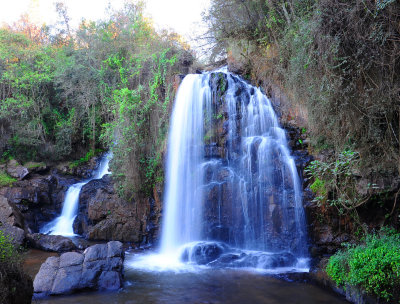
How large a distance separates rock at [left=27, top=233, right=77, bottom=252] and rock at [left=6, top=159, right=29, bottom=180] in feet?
16.6

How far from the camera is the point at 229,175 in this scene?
1010cm

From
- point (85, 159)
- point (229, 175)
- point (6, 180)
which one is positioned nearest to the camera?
point (229, 175)

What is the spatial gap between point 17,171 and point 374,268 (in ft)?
50.5

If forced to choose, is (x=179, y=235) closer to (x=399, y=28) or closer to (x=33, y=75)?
(x=399, y=28)

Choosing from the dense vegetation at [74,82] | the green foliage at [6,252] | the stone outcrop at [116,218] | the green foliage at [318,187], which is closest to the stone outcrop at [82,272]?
the green foliage at [6,252]

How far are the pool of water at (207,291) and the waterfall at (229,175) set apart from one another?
1.82m

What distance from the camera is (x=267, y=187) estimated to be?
9.55 metres

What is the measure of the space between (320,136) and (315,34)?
3410mm

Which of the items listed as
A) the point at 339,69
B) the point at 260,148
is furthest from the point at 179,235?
the point at 339,69

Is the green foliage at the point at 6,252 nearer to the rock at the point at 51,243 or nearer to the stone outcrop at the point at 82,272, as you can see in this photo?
the stone outcrop at the point at 82,272

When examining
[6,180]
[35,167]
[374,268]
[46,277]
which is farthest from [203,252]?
[35,167]

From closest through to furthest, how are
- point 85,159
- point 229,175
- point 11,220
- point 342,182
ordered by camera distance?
point 342,182, point 229,175, point 11,220, point 85,159

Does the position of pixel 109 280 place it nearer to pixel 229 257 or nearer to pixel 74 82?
pixel 229 257

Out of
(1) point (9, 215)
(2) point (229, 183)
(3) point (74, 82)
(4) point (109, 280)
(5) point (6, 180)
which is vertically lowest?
(4) point (109, 280)
